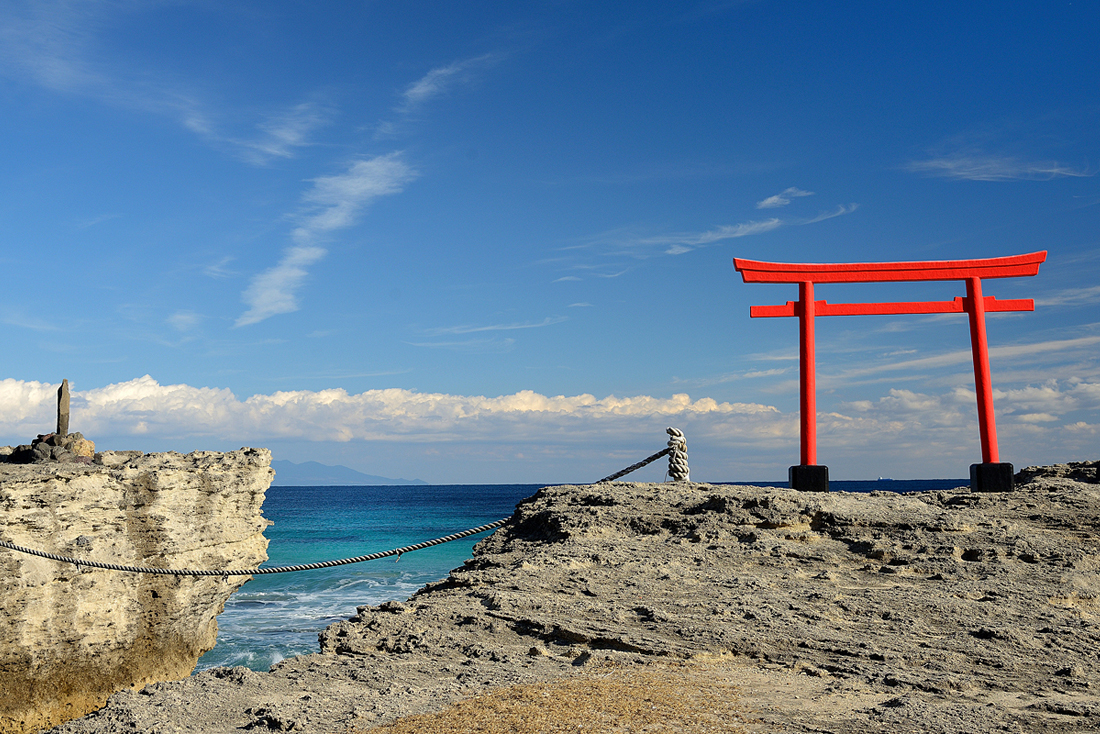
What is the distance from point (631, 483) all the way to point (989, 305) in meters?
6.31

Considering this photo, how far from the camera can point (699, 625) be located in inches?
175

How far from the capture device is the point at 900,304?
9.74 meters

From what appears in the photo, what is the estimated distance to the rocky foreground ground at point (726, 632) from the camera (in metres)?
3.33

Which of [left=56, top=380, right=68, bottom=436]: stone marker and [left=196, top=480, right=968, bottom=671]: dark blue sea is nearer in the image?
[left=56, top=380, right=68, bottom=436]: stone marker

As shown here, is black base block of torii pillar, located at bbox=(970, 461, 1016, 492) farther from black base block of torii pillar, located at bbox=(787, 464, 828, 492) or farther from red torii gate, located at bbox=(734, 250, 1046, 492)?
black base block of torii pillar, located at bbox=(787, 464, 828, 492)

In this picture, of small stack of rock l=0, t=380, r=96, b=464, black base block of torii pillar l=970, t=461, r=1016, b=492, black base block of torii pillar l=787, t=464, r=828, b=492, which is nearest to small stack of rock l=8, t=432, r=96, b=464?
small stack of rock l=0, t=380, r=96, b=464

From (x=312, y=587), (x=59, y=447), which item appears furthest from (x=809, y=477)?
(x=312, y=587)

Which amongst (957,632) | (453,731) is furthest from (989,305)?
(453,731)

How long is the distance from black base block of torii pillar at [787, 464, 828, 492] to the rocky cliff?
7.18 metres

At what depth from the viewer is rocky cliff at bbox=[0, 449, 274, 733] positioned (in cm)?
697

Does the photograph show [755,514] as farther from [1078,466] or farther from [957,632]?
[1078,466]

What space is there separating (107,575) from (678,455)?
21.8 feet

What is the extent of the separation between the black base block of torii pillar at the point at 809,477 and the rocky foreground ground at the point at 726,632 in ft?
4.81

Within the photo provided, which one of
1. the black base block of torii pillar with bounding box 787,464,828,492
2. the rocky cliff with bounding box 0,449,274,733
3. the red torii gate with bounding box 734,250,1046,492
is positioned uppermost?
the red torii gate with bounding box 734,250,1046,492
